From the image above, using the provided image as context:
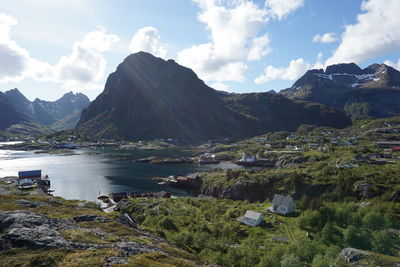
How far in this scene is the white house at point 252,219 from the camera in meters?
56.9

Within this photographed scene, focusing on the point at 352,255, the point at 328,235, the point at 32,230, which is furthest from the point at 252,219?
the point at 32,230

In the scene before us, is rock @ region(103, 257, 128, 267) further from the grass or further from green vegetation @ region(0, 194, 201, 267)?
the grass

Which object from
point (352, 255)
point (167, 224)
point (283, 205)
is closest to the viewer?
point (352, 255)

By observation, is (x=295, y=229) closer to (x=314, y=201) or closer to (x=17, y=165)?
(x=314, y=201)

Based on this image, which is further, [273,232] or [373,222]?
[273,232]

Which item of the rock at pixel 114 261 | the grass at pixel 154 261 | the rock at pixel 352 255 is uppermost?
the rock at pixel 114 261

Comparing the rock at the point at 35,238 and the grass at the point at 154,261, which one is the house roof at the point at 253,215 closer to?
the grass at the point at 154,261

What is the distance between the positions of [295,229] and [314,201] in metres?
14.8

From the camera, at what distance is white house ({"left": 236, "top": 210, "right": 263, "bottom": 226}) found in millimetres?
56938

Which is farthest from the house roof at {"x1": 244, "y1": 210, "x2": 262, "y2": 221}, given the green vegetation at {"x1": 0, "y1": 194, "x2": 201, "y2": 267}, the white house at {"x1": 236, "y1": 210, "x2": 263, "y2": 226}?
the green vegetation at {"x1": 0, "y1": 194, "x2": 201, "y2": 267}

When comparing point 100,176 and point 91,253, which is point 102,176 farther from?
point 91,253

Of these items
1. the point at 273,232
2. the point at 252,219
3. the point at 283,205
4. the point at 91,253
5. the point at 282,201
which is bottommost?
the point at 273,232

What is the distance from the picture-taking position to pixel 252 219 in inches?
2266

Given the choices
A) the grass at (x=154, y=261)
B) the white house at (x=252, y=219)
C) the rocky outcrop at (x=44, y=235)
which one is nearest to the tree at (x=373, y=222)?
the white house at (x=252, y=219)
